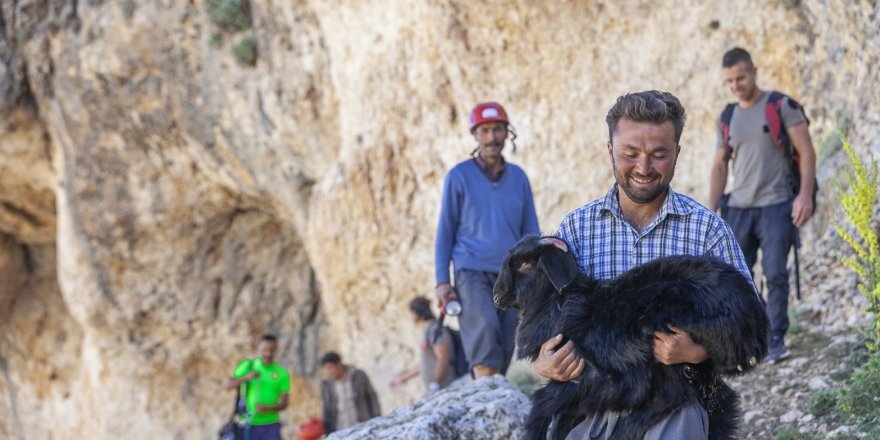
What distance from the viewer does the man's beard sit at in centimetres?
247

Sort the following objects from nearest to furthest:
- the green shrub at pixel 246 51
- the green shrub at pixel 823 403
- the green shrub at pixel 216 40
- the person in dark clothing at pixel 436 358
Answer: the green shrub at pixel 823 403
the person in dark clothing at pixel 436 358
the green shrub at pixel 246 51
the green shrub at pixel 216 40

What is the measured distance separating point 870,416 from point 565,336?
2.13 m

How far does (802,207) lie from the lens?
5188 mm

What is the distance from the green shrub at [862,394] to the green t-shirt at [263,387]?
5097 mm

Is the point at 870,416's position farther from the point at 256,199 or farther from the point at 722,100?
the point at 256,199

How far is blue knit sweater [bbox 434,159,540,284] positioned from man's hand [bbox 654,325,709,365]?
2.81 meters

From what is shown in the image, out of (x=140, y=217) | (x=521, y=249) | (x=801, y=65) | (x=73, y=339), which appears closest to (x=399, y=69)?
(x=801, y=65)

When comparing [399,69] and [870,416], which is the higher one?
[399,69]

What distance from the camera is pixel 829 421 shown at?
4234 millimetres

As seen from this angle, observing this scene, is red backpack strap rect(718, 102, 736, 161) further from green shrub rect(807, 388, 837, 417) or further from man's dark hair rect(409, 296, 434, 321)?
man's dark hair rect(409, 296, 434, 321)

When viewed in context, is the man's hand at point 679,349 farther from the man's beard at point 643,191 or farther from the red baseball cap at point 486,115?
the red baseball cap at point 486,115

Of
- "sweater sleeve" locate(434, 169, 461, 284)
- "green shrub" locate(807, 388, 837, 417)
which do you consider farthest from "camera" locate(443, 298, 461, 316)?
"green shrub" locate(807, 388, 837, 417)

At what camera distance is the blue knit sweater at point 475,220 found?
514cm

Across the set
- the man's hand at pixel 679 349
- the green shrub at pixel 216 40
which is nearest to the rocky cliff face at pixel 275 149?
the green shrub at pixel 216 40
